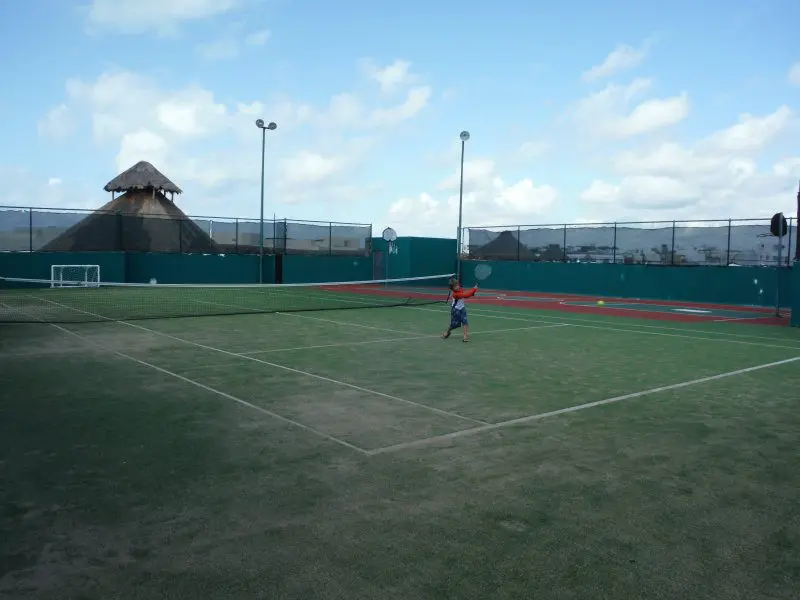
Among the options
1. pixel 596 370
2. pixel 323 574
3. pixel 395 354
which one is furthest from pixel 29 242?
pixel 323 574

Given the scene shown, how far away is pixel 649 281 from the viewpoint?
3081cm

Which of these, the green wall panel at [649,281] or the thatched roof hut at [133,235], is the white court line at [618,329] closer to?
the green wall panel at [649,281]

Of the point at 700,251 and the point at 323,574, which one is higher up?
the point at 700,251

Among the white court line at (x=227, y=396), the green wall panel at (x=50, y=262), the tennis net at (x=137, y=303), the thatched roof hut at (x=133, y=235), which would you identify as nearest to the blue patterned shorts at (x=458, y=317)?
the tennis net at (x=137, y=303)

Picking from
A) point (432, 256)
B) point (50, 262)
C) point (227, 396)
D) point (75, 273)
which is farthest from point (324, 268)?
point (227, 396)

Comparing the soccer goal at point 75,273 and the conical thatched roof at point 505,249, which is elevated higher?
the conical thatched roof at point 505,249

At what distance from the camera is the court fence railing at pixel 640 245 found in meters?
27.5

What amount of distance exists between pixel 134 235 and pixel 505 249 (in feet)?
65.2

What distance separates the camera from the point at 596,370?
10398mm

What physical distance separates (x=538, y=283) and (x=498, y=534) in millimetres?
32107

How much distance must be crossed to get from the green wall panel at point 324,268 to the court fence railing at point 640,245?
6394 millimetres

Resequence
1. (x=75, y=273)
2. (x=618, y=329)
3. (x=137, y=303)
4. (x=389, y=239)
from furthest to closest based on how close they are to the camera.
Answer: (x=389, y=239)
(x=75, y=273)
(x=137, y=303)
(x=618, y=329)

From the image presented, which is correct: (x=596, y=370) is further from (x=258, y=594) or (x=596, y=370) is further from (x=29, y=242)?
(x=29, y=242)

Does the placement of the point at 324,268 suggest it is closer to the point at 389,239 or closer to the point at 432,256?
the point at 389,239
